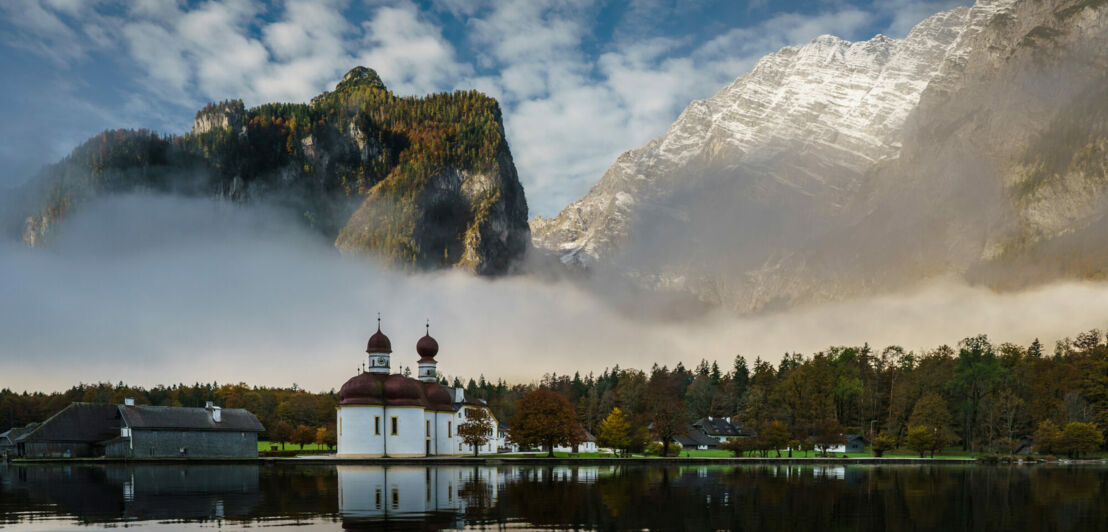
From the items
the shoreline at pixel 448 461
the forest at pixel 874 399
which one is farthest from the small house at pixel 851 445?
the shoreline at pixel 448 461

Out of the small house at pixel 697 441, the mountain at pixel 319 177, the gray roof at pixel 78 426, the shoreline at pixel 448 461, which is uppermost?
the mountain at pixel 319 177

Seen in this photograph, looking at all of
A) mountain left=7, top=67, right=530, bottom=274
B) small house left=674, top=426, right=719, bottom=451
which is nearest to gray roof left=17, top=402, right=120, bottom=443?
small house left=674, top=426, right=719, bottom=451

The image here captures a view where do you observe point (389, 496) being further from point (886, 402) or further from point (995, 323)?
point (995, 323)

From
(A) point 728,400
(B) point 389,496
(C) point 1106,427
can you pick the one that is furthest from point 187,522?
(A) point 728,400

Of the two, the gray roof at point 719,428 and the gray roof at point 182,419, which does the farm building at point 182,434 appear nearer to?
the gray roof at point 182,419

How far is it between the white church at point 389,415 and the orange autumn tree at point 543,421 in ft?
37.0

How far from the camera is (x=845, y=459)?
331 feet

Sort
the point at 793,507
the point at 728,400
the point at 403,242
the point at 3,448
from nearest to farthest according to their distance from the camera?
the point at 793,507, the point at 3,448, the point at 728,400, the point at 403,242

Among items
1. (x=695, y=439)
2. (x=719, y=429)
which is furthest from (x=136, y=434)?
(x=719, y=429)

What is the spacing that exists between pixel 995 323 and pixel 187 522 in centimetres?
19083

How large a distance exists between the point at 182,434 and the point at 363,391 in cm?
2052

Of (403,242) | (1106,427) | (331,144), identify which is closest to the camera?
(1106,427)

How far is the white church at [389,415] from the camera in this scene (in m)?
93.3

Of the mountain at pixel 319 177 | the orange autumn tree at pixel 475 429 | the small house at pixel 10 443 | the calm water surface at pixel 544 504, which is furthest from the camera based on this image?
the mountain at pixel 319 177
